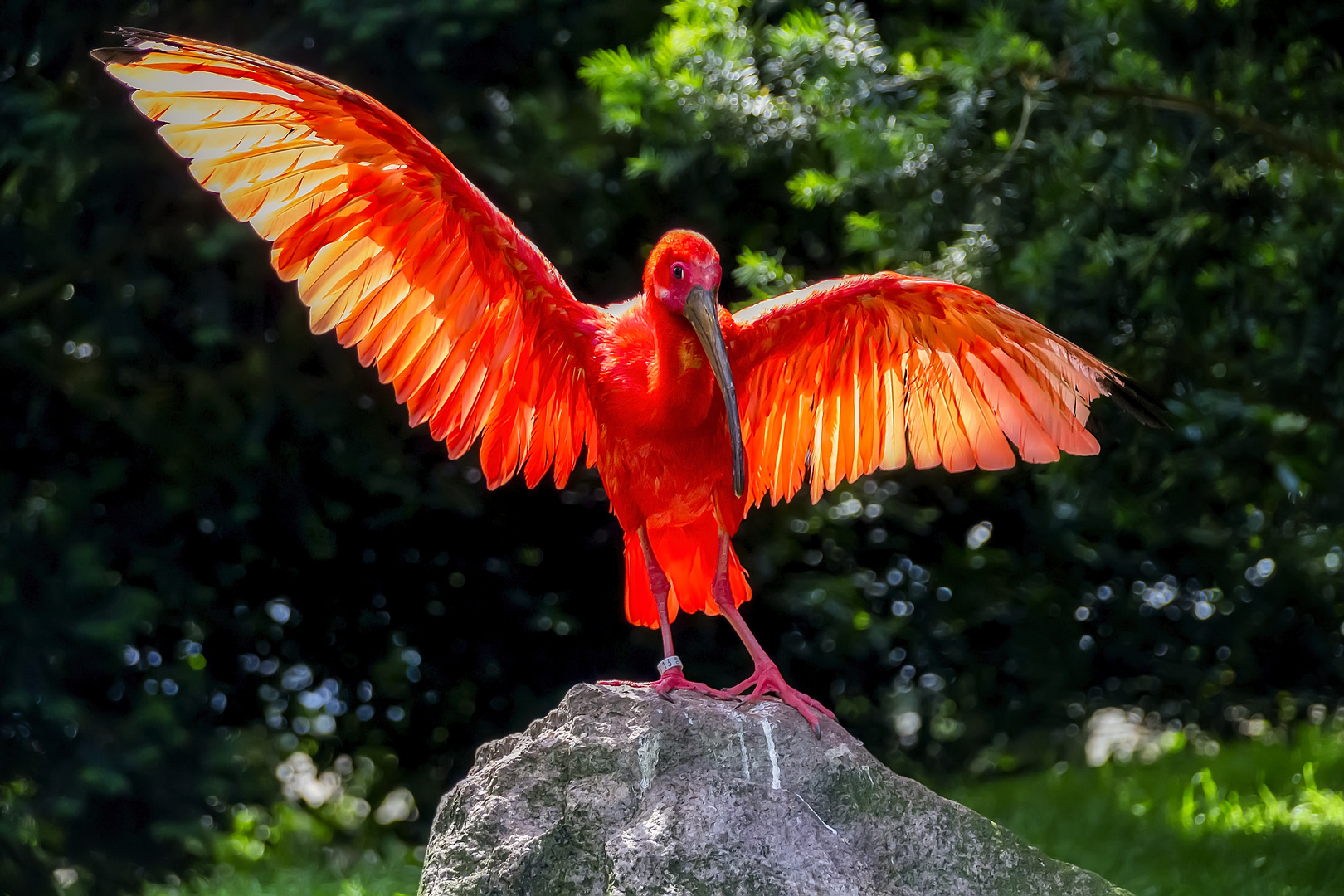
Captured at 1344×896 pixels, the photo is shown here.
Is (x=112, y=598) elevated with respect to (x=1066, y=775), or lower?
elevated

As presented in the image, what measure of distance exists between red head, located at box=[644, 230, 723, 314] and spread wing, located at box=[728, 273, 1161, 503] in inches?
11.9

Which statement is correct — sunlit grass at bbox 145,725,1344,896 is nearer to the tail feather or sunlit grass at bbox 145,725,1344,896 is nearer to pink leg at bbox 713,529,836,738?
the tail feather

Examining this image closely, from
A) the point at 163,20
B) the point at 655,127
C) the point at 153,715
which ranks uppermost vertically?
the point at 163,20

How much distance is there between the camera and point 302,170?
3.11 meters

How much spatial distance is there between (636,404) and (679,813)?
0.99m

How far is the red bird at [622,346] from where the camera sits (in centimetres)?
303

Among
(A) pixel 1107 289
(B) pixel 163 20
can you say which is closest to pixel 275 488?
(B) pixel 163 20

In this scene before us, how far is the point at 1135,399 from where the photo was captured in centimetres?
328

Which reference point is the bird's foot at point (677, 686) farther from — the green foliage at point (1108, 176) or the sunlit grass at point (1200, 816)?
the sunlit grass at point (1200, 816)

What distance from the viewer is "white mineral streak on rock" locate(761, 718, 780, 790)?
2.83 meters

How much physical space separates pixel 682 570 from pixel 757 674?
1.35 ft

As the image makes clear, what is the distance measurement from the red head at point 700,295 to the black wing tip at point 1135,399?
898 millimetres

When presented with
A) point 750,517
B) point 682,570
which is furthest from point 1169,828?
point 682,570

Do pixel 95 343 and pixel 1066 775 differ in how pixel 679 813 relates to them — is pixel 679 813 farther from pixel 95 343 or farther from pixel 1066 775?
pixel 1066 775
